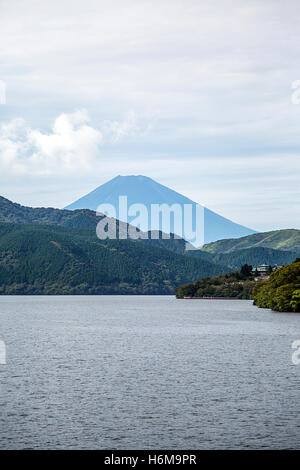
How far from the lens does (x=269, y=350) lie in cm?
10438

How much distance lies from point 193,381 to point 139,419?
64.4 ft

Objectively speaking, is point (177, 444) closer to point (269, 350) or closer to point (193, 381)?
point (193, 381)

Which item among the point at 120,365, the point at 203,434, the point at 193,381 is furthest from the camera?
the point at 120,365

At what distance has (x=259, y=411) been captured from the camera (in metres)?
54.3

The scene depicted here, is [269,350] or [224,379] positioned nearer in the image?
[224,379]
